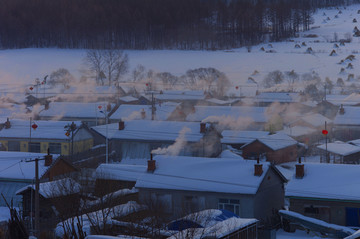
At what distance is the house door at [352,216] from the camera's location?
964 centimetres

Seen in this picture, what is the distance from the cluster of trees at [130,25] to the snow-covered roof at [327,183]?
38167 mm

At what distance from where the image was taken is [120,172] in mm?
12469

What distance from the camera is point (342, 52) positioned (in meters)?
44.7

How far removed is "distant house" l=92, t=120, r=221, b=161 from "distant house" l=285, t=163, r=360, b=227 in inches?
255

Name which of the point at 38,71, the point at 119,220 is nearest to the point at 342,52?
the point at 38,71

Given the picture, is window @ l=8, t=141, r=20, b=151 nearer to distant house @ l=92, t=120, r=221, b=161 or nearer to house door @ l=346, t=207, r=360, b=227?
distant house @ l=92, t=120, r=221, b=161

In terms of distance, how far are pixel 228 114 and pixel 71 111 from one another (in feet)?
21.2

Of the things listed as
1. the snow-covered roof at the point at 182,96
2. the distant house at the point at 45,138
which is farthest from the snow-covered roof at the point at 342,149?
the snow-covered roof at the point at 182,96

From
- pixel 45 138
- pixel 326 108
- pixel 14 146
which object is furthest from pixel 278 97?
pixel 14 146

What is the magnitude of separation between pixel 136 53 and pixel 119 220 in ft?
130

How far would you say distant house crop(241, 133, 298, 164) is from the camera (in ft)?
54.4

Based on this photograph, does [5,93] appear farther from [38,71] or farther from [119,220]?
[119,220]

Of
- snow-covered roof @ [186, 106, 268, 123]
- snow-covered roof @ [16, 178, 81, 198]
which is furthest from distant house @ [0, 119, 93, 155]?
snow-covered roof @ [16, 178, 81, 198]

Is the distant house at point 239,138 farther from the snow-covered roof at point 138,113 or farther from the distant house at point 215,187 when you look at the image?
the distant house at point 215,187
